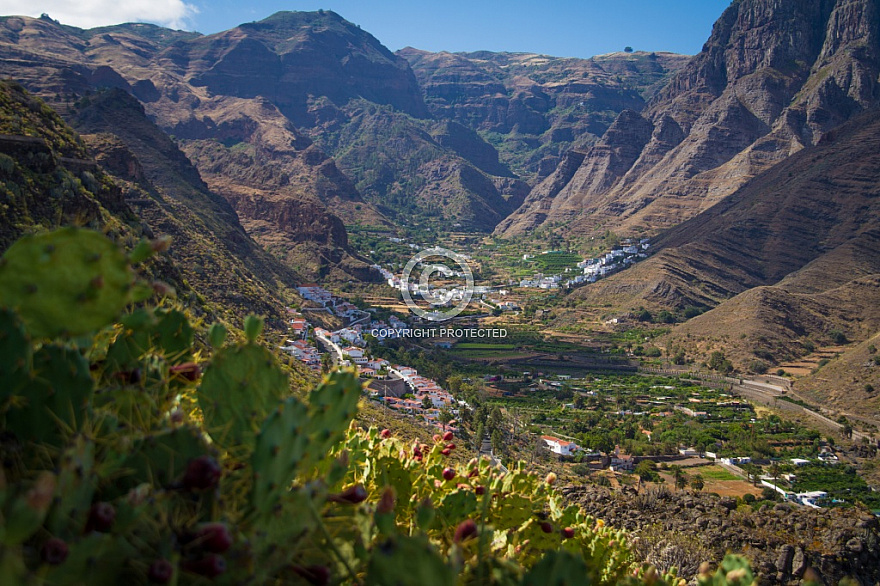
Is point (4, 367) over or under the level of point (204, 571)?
over

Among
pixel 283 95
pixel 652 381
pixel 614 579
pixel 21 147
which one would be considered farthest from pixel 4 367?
pixel 283 95

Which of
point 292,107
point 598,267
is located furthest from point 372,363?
point 292,107

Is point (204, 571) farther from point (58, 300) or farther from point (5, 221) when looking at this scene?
point (5, 221)

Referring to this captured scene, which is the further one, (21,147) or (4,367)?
(21,147)

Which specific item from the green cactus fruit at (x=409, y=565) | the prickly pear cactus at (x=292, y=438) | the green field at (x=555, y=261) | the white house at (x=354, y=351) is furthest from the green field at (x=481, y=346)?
the green cactus fruit at (x=409, y=565)

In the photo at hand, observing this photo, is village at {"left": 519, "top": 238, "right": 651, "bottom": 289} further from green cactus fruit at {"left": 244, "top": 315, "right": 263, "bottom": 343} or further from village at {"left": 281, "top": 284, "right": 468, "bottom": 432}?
green cactus fruit at {"left": 244, "top": 315, "right": 263, "bottom": 343}

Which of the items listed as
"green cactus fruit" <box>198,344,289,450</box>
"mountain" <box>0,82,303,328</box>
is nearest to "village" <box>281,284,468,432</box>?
"mountain" <box>0,82,303,328</box>

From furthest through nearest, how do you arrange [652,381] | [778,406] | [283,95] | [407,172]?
[283,95]
[407,172]
[652,381]
[778,406]
